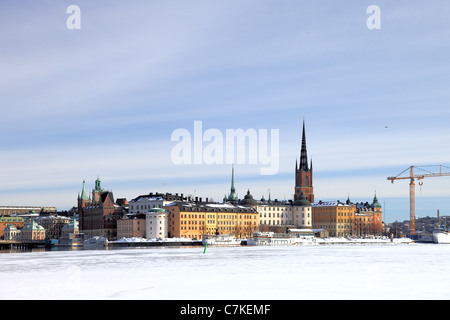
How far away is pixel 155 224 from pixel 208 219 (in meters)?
15.9

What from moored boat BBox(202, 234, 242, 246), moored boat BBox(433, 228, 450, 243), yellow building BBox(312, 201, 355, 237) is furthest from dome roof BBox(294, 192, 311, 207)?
moored boat BBox(202, 234, 242, 246)

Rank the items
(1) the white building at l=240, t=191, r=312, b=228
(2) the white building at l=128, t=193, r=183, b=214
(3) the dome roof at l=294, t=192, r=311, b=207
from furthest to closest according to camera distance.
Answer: (3) the dome roof at l=294, t=192, r=311, b=207, (1) the white building at l=240, t=191, r=312, b=228, (2) the white building at l=128, t=193, r=183, b=214

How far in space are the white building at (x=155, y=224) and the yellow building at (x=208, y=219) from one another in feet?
10.6

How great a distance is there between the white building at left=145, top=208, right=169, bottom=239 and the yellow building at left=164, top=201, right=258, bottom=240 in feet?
10.6

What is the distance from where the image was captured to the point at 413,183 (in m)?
193

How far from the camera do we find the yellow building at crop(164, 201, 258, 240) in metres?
154

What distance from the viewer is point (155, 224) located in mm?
151125

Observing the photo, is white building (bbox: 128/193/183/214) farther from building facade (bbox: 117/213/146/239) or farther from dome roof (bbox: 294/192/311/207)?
dome roof (bbox: 294/192/311/207)

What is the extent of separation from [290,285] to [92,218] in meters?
153

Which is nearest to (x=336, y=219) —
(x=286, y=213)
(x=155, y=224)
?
→ (x=286, y=213)

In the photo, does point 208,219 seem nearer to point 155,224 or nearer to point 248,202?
point 155,224

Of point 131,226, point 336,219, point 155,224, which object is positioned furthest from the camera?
point 336,219

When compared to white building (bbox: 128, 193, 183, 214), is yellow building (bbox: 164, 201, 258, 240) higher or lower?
lower
